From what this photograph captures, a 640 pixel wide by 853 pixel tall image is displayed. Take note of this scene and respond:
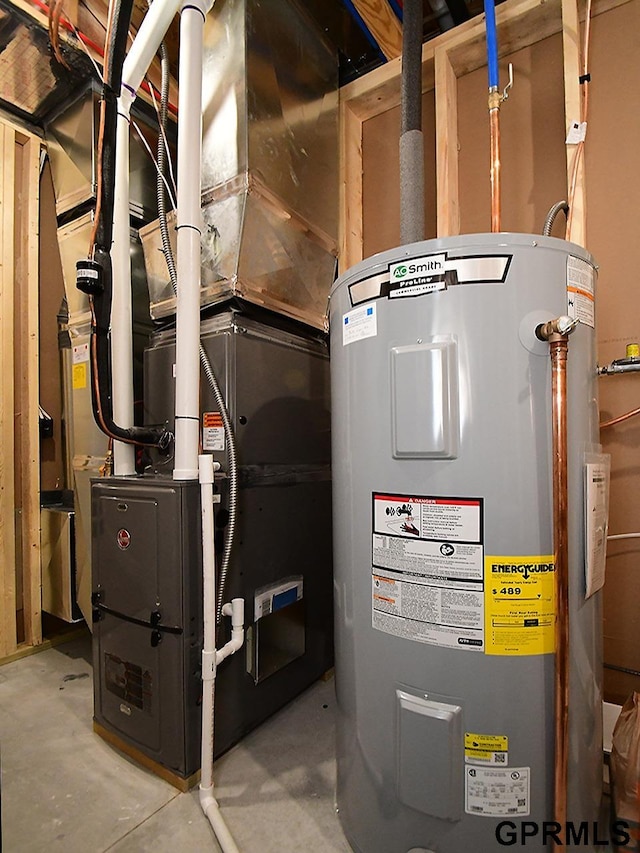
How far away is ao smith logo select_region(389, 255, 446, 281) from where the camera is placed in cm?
97

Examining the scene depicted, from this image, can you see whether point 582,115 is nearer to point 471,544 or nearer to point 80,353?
point 471,544

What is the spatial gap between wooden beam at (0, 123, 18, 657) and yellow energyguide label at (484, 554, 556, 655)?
2318 mm

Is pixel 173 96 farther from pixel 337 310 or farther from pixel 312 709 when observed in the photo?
pixel 312 709

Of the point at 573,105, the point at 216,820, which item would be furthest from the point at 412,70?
the point at 216,820

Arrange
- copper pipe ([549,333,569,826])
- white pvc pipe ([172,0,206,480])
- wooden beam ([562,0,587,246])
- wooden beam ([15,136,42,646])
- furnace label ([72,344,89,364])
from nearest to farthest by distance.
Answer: copper pipe ([549,333,569,826]) < white pvc pipe ([172,0,206,480]) < wooden beam ([562,0,587,246]) < furnace label ([72,344,89,364]) < wooden beam ([15,136,42,646])

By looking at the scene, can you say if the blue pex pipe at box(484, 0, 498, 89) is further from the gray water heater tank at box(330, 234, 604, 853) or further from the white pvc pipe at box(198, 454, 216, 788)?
the white pvc pipe at box(198, 454, 216, 788)

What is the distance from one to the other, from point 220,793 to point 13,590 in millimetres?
1544

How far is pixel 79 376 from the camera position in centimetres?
216

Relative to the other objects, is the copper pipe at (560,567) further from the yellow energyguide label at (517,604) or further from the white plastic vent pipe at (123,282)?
the white plastic vent pipe at (123,282)

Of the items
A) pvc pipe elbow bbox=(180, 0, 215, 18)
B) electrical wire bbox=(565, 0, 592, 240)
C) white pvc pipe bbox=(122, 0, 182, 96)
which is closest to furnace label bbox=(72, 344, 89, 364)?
white pvc pipe bbox=(122, 0, 182, 96)

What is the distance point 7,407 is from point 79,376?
426mm

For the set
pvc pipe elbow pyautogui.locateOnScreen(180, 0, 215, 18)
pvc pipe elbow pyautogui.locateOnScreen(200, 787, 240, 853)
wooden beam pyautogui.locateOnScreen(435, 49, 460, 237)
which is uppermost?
pvc pipe elbow pyautogui.locateOnScreen(180, 0, 215, 18)

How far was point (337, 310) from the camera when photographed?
119cm

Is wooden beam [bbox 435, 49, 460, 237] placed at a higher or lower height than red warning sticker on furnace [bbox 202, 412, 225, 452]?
higher
